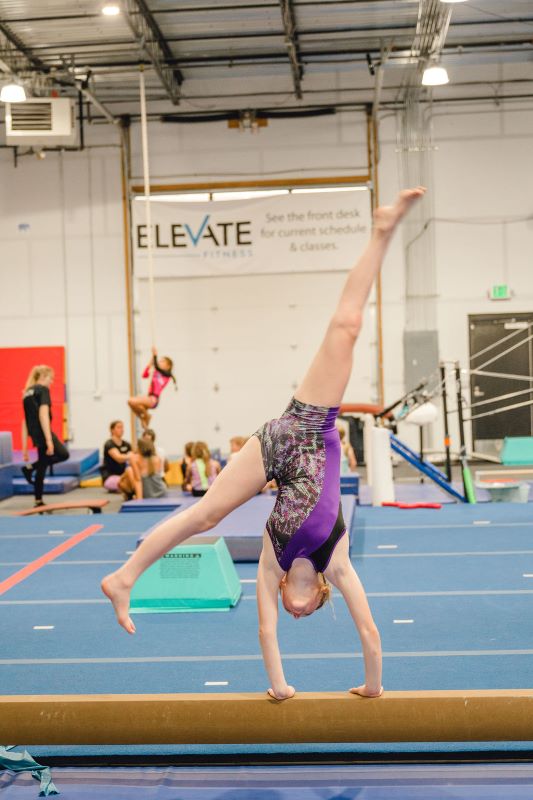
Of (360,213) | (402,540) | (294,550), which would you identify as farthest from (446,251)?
(294,550)

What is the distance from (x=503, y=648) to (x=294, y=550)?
187 centimetres

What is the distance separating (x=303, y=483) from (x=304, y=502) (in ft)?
0.22

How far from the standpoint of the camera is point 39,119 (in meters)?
11.5

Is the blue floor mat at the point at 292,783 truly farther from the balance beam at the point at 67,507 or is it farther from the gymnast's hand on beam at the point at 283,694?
the balance beam at the point at 67,507

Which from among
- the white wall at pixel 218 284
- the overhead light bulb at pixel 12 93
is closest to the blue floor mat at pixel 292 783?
the overhead light bulb at pixel 12 93

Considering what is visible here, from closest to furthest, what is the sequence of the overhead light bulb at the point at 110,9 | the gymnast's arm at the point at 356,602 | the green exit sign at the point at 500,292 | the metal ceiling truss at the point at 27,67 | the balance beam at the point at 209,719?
the balance beam at the point at 209,719 → the gymnast's arm at the point at 356,602 → the overhead light bulb at the point at 110,9 → the metal ceiling truss at the point at 27,67 → the green exit sign at the point at 500,292

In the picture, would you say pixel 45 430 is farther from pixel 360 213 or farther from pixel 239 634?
pixel 360 213

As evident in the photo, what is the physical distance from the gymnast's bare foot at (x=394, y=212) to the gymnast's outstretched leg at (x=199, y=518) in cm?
85

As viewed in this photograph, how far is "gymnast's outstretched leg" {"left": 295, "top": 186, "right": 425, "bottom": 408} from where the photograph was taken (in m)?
2.98

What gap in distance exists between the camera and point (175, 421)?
14047mm

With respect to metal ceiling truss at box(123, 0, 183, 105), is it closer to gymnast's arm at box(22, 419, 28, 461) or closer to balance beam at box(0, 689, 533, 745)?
gymnast's arm at box(22, 419, 28, 461)

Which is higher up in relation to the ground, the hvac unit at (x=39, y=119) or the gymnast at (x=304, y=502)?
the hvac unit at (x=39, y=119)

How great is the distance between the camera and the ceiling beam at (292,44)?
1081 centimetres

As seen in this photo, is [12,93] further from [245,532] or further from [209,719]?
[209,719]
